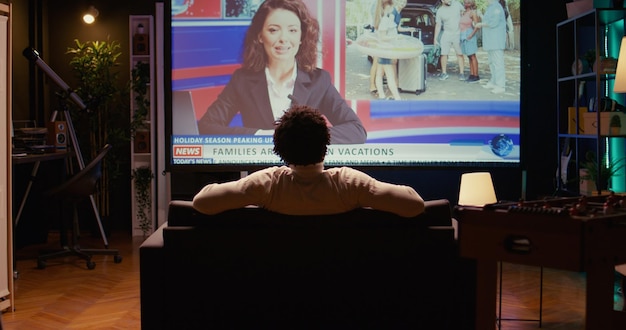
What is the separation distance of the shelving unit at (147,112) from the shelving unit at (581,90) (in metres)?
3.41

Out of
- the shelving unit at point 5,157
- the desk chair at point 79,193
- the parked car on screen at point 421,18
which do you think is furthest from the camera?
the parked car on screen at point 421,18

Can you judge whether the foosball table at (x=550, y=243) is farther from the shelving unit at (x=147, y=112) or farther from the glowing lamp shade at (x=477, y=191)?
the shelving unit at (x=147, y=112)

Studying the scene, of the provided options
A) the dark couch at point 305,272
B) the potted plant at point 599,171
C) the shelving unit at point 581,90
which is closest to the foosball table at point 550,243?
the dark couch at point 305,272

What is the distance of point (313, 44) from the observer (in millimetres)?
5562

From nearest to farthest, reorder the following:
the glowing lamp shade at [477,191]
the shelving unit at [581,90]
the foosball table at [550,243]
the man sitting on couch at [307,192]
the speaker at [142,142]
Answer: the foosball table at [550,243] → the man sitting on couch at [307,192] → the glowing lamp shade at [477,191] → the shelving unit at [581,90] → the speaker at [142,142]

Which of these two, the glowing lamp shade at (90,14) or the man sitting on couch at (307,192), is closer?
the man sitting on couch at (307,192)

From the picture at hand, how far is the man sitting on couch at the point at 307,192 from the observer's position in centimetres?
273

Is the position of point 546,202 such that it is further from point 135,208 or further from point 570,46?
point 135,208

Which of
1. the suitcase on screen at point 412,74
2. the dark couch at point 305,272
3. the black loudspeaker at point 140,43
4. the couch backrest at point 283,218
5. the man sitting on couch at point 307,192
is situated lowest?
the dark couch at point 305,272

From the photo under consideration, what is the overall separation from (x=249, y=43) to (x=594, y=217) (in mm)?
3505

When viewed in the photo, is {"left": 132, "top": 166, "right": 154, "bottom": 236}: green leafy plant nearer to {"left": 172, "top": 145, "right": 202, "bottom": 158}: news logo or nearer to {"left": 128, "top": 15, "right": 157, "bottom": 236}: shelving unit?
{"left": 128, "top": 15, "right": 157, "bottom": 236}: shelving unit

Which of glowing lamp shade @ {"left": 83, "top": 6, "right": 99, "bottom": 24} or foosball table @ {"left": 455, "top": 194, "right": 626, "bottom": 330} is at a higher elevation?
glowing lamp shade @ {"left": 83, "top": 6, "right": 99, "bottom": 24}

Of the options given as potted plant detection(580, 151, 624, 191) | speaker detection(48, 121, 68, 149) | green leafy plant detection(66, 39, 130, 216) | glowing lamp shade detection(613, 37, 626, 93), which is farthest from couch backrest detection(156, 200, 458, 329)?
green leafy plant detection(66, 39, 130, 216)

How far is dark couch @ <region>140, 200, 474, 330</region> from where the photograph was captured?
2746 millimetres
